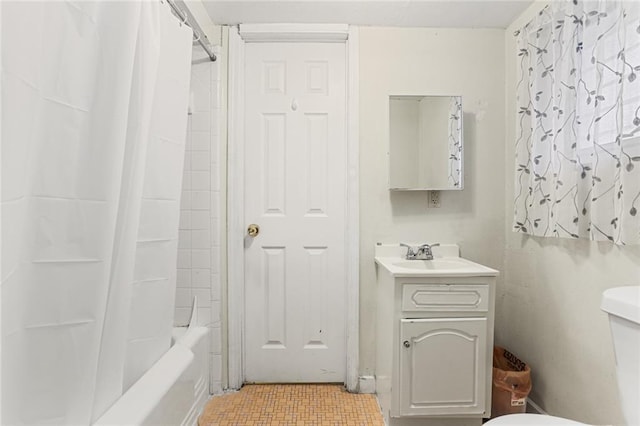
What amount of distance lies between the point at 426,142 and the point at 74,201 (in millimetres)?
1682

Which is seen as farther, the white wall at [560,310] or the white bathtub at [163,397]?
the white wall at [560,310]

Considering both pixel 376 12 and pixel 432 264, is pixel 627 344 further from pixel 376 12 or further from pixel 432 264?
pixel 376 12

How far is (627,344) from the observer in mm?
892

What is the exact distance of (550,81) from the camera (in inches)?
58.8

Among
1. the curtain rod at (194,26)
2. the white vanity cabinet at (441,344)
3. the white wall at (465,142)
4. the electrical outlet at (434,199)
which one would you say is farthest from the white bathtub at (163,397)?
the electrical outlet at (434,199)

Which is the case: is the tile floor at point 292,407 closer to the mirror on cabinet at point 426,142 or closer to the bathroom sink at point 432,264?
the bathroom sink at point 432,264

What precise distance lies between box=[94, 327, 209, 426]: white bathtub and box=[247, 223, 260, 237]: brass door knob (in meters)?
0.67

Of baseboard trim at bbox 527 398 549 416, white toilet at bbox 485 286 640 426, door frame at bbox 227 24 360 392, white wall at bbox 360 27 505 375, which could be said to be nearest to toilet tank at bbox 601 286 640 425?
white toilet at bbox 485 286 640 426

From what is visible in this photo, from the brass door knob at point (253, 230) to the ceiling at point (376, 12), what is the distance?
3.86 ft

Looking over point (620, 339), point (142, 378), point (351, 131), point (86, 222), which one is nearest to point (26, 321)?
point (86, 222)

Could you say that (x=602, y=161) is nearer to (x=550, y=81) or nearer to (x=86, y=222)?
(x=550, y=81)

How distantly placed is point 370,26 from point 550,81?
1.00m

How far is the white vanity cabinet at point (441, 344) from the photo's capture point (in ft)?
4.92

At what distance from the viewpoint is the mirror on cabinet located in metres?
1.87
